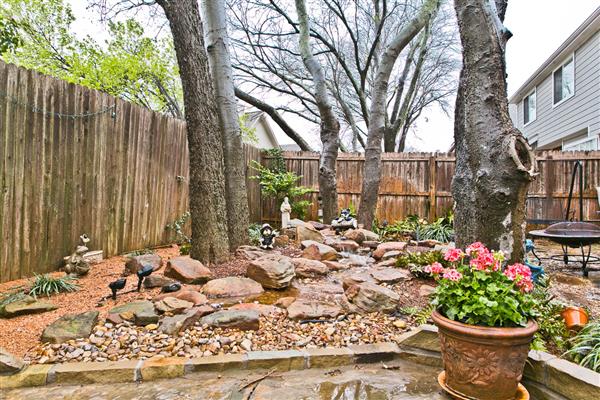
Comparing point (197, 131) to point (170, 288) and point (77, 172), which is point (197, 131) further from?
point (170, 288)

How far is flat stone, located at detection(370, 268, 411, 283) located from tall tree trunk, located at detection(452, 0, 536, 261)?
0.81m

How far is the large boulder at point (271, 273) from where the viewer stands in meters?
3.15

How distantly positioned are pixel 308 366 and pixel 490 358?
37.2 inches

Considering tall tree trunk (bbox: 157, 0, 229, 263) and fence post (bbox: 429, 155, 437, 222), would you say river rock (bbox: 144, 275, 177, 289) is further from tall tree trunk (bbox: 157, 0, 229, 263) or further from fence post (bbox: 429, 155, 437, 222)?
fence post (bbox: 429, 155, 437, 222)

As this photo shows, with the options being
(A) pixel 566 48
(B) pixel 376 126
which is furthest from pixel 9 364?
(A) pixel 566 48

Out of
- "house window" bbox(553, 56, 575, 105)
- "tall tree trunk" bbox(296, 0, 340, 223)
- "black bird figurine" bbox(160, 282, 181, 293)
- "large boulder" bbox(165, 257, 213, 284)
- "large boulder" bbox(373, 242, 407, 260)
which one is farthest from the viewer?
"house window" bbox(553, 56, 575, 105)

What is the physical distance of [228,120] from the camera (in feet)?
14.4

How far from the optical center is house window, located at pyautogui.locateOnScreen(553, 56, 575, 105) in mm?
9141

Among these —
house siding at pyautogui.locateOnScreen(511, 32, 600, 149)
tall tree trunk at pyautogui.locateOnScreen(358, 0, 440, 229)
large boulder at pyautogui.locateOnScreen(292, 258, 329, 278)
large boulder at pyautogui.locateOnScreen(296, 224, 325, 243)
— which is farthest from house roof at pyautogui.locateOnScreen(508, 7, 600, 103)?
large boulder at pyautogui.locateOnScreen(292, 258, 329, 278)

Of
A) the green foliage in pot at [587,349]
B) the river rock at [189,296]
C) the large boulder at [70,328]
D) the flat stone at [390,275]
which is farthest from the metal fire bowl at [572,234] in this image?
the large boulder at [70,328]

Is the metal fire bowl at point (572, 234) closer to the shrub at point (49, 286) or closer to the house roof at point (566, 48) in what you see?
the shrub at point (49, 286)

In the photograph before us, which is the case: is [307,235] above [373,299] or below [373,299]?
above

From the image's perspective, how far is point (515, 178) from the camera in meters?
2.41

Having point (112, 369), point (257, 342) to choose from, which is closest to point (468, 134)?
point (257, 342)
